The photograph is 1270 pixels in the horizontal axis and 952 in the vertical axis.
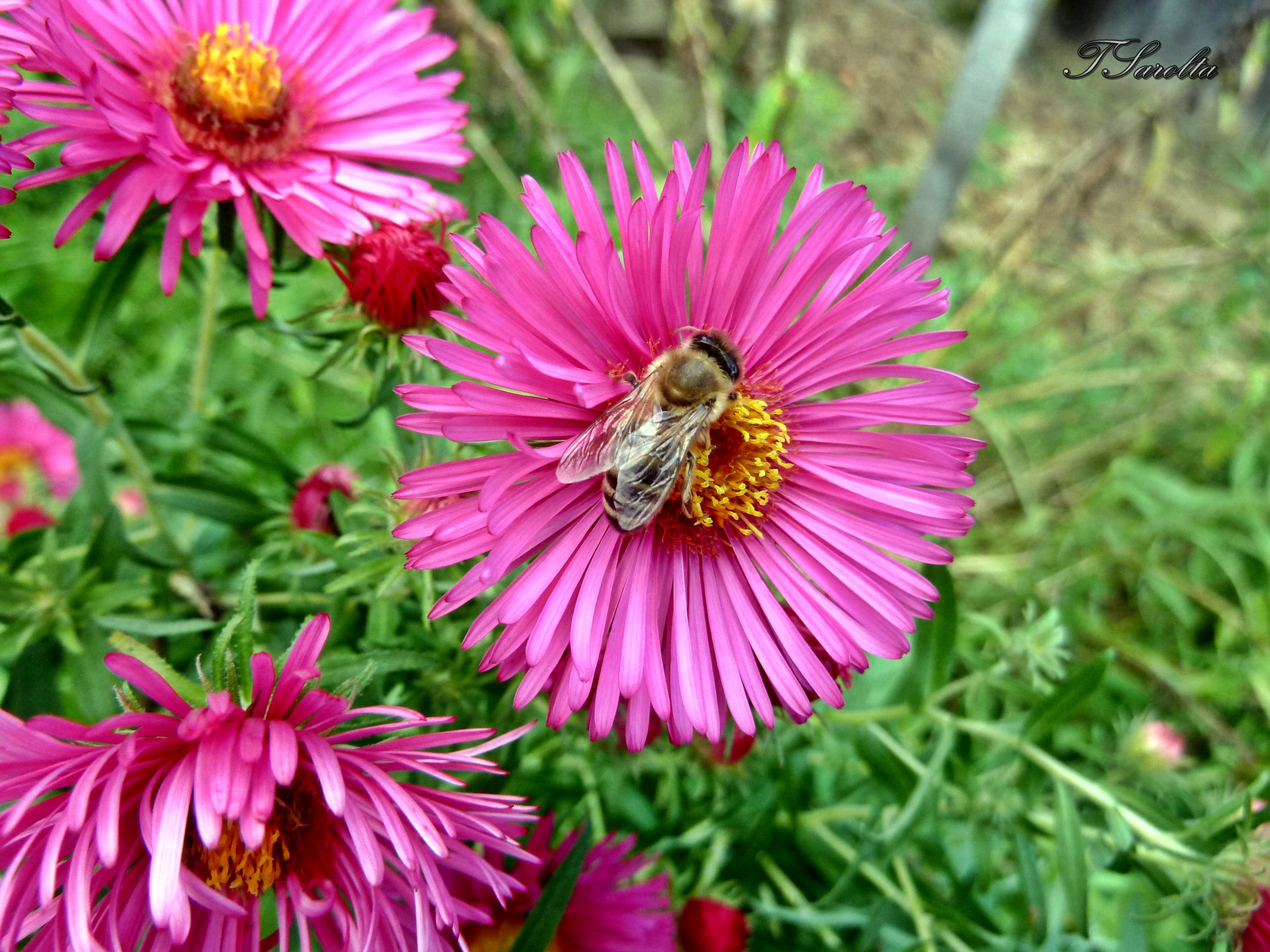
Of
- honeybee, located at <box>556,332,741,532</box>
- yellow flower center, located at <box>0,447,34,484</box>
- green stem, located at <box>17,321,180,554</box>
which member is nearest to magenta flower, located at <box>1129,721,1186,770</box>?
honeybee, located at <box>556,332,741,532</box>

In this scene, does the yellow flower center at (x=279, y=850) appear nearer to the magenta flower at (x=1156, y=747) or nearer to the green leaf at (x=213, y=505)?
the green leaf at (x=213, y=505)

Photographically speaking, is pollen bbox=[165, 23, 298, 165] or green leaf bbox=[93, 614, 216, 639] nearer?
green leaf bbox=[93, 614, 216, 639]

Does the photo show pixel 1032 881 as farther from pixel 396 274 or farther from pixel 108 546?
pixel 108 546

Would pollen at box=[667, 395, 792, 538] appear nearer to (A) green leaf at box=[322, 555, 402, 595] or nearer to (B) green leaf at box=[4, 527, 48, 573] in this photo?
(A) green leaf at box=[322, 555, 402, 595]

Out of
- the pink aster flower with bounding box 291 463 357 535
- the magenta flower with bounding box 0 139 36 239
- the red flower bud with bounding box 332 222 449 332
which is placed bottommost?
the pink aster flower with bounding box 291 463 357 535

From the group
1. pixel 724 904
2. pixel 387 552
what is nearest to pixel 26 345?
pixel 387 552

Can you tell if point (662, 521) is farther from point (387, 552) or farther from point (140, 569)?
point (140, 569)
